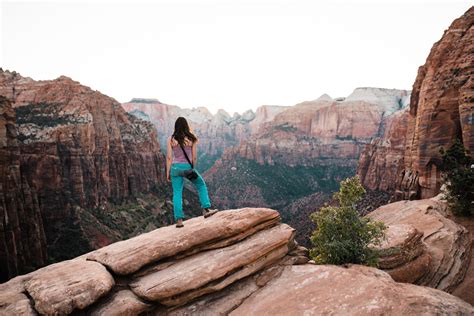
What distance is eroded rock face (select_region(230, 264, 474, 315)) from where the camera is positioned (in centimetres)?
586

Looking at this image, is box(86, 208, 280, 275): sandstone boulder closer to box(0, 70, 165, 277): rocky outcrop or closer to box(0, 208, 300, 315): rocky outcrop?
box(0, 208, 300, 315): rocky outcrop

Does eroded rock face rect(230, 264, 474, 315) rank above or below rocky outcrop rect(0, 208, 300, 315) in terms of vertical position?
below

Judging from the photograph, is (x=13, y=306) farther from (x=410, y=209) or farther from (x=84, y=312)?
(x=410, y=209)

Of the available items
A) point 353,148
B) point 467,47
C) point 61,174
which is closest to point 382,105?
point 353,148

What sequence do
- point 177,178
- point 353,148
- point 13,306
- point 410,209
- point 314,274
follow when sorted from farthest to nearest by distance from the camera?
point 353,148, point 410,209, point 177,178, point 314,274, point 13,306

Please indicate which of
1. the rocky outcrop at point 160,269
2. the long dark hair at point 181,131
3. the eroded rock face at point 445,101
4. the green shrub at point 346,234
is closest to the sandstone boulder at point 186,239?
the rocky outcrop at point 160,269

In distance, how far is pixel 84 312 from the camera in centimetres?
634

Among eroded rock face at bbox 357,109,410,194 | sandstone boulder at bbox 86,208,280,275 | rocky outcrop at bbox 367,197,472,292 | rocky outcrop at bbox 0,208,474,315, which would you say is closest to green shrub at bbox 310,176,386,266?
rocky outcrop at bbox 367,197,472,292

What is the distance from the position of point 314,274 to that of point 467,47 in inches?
1183

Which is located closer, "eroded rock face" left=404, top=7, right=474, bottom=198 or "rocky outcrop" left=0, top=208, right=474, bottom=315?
"rocky outcrop" left=0, top=208, right=474, bottom=315

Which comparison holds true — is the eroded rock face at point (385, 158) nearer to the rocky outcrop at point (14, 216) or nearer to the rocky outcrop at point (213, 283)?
the rocky outcrop at point (14, 216)

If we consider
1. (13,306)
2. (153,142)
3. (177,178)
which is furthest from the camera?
(153,142)

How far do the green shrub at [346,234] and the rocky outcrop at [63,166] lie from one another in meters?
32.8

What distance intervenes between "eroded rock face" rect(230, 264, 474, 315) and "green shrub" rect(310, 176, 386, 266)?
1129mm
